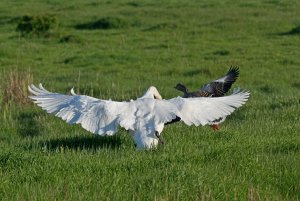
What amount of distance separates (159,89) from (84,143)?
7.18m

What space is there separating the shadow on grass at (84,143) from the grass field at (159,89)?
0.07ft

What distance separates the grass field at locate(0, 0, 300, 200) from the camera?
5.35m

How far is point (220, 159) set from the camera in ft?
20.5

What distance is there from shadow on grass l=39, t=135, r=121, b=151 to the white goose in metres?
0.35

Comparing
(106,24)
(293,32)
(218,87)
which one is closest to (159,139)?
(218,87)

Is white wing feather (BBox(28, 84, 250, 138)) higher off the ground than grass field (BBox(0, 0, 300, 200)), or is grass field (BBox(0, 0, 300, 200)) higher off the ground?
white wing feather (BBox(28, 84, 250, 138))

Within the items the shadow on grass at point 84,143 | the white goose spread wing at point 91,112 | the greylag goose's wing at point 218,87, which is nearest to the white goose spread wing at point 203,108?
the white goose spread wing at point 91,112

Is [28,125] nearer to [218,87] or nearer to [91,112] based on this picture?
[218,87]

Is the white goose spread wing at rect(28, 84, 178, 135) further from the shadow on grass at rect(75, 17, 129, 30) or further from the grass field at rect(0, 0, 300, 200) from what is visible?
the shadow on grass at rect(75, 17, 129, 30)

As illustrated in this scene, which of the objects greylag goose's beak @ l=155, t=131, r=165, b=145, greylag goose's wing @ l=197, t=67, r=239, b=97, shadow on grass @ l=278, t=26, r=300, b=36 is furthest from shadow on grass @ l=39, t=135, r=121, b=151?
shadow on grass @ l=278, t=26, r=300, b=36

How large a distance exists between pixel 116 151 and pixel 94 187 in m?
1.43

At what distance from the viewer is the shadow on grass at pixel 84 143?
702cm

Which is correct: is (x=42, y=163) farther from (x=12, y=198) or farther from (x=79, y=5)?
(x=79, y=5)

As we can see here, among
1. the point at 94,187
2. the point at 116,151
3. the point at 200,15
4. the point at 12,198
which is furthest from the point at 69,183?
the point at 200,15
